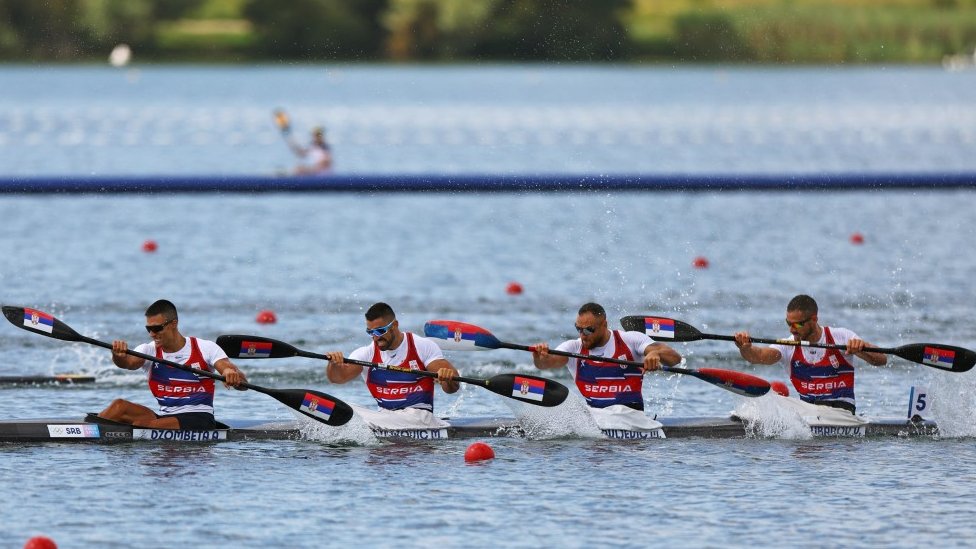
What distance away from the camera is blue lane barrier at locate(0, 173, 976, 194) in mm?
24078

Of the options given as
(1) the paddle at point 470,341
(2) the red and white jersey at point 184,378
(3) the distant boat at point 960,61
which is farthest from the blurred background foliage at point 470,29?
(2) the red and white jersey at point 184,378

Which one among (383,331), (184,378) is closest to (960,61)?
(383,331)

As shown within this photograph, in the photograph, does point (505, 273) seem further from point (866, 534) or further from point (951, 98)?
point (951, 98)

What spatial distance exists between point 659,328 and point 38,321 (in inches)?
242

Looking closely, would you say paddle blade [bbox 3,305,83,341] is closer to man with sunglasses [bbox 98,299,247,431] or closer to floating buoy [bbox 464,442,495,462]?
man with sunglasses [bbox 98,299,247,431]

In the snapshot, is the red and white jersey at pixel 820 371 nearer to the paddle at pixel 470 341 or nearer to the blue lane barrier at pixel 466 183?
the paddle at pixel 470 341

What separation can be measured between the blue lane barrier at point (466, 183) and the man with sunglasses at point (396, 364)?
797 centimetres

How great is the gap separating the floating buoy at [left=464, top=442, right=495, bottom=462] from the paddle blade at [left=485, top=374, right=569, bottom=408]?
2.98 feet

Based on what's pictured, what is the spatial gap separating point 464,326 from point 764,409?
10.2 feet

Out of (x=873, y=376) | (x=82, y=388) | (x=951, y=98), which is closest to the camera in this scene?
(x=82, y=388)

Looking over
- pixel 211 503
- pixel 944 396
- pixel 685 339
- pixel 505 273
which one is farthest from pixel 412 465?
pixel 505 273

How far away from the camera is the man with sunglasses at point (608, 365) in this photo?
1639 centimetres

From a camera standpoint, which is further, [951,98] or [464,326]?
[951,98]

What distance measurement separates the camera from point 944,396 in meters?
17.0
